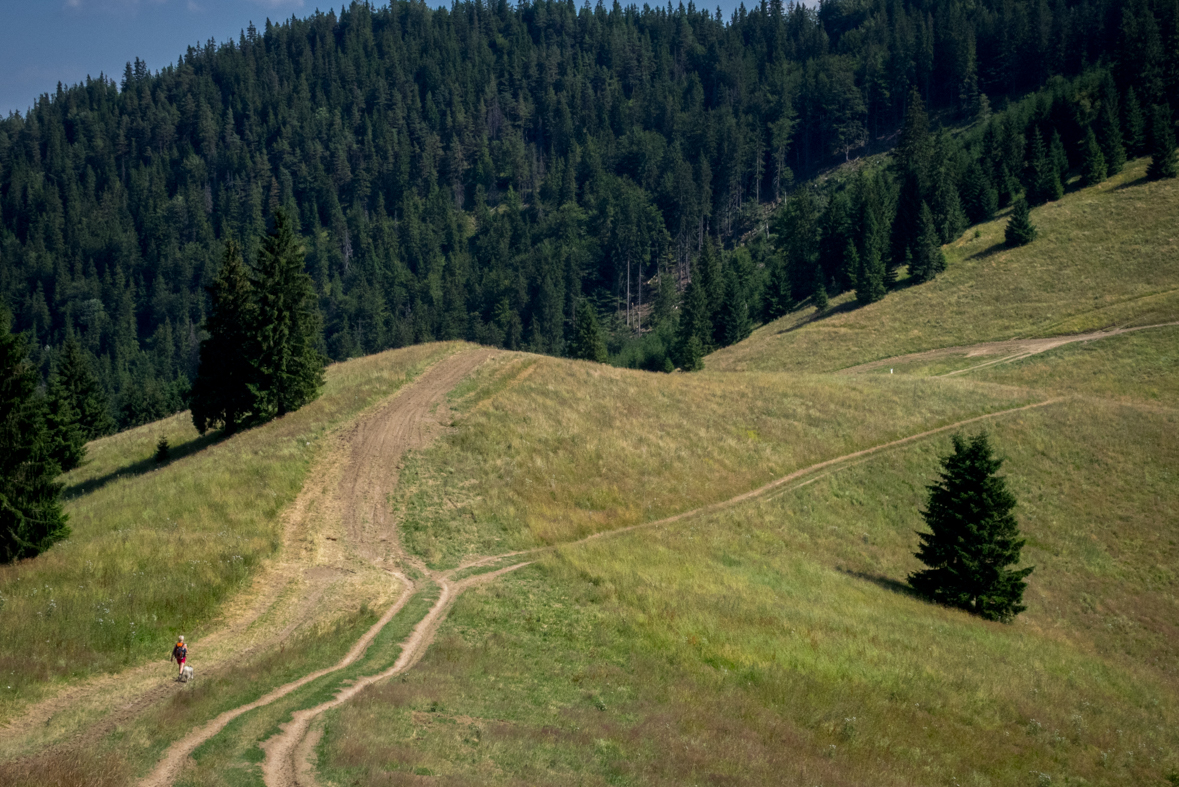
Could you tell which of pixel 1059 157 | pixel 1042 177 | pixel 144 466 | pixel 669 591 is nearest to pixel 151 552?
pixel 669 591

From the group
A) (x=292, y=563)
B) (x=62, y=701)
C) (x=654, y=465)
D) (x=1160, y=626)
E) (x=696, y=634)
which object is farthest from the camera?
(x=654, y=465)

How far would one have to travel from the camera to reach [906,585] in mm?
35969

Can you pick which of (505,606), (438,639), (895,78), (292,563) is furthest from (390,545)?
(895,78)

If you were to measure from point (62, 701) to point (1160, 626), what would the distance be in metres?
41.9

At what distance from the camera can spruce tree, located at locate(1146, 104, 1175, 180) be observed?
99131mm

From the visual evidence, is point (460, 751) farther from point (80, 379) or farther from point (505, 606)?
point (80, 379)

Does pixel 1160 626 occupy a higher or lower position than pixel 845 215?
lower

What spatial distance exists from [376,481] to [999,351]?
65.6 meters

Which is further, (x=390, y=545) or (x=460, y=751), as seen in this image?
(x=390, y=545)

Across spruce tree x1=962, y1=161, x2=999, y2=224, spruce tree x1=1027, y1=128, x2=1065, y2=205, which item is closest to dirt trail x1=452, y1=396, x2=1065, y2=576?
spruce tree x1=962, y1=161, x2=999, y2=224

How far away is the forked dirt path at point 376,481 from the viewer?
2013 centimetres

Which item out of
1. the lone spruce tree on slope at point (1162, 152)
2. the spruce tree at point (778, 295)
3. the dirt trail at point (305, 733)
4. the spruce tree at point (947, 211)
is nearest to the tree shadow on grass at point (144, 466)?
the dirt trail at point (305, 733)

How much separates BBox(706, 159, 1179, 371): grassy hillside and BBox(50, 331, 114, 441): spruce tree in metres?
64.1

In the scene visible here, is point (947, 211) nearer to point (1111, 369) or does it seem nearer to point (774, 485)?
point (1111, 369)
